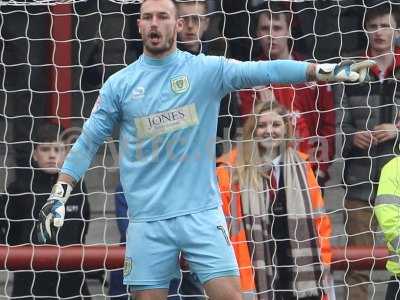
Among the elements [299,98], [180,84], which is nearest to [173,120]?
[180,84]

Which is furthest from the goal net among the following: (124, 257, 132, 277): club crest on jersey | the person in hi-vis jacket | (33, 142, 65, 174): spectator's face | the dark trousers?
(124, 257, 132, 277): club crest on jersey

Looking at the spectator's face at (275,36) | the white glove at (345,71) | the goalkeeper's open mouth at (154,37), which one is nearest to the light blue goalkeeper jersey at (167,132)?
the goalkeeper's open mouth at (154,37)

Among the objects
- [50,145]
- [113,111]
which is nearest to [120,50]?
[50,145]

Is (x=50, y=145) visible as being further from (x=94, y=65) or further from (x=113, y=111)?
(x=113, y=111)

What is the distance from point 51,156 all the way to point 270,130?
3.92ft

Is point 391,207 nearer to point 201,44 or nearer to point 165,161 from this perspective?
point 165,161

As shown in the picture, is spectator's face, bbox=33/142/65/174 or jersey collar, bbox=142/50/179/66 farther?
spectator's face, bbox=33/142/65/174

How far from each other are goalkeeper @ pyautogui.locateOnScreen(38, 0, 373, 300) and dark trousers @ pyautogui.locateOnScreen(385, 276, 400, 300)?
45.2 inches

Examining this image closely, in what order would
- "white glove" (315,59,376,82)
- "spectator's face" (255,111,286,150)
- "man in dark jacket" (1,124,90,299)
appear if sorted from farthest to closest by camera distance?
"man in dark jacket" (1,124,90,299) → "spectator's face" (255,111,286,150) → "white glove" (315,59,376,82)

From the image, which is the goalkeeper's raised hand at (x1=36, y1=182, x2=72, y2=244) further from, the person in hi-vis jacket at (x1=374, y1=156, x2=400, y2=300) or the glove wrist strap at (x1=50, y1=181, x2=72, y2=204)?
the person in hi-vis jacket at (x1=374, y1=156, x2=400, y2=300)

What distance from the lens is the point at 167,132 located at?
5.89 metres

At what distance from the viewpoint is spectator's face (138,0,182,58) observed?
587 centimetres

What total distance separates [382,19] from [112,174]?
5.89 ft

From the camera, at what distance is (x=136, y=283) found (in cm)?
589
